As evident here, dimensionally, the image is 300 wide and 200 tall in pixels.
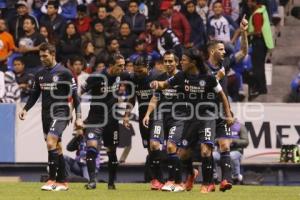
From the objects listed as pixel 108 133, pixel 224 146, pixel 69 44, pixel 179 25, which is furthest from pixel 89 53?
pixel 224 146

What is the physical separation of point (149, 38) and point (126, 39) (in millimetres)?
828

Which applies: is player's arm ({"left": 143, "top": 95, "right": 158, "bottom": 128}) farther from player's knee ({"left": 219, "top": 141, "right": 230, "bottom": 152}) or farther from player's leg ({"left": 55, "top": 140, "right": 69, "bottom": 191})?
player's leg ({"left": 55, "top": 140, "right": 69, "bottom": 191})

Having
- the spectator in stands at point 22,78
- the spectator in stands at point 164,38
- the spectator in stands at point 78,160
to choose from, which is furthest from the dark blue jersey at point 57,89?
the spectator in stands at point 164,38

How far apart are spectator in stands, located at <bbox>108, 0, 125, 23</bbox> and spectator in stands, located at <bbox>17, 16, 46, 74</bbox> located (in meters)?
2.41

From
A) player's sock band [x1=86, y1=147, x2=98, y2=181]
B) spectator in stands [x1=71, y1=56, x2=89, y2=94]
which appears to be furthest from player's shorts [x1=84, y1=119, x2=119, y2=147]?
spectator in stands [x1=71, y1=56, x2=89, y2=94]

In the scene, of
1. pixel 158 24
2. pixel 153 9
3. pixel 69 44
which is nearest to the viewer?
pixel 69 44

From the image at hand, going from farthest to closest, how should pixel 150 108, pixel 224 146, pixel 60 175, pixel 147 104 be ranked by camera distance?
1. pixel 147 104
2. pixel 150 108
3. pixel 60 175
4. pixel 224 146

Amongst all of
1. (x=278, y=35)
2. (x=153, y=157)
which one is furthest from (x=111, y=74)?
(x=278, y=35)

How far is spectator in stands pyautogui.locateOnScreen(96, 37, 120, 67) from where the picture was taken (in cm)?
2494

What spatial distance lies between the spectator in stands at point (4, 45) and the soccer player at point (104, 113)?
714cm

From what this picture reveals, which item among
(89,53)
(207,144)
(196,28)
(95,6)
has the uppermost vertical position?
(95,6)

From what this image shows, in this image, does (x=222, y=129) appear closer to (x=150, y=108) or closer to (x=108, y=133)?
(x=150, y=108)

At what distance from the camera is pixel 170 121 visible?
18.8 metres

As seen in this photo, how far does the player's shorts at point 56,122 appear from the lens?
1800 centimetres
